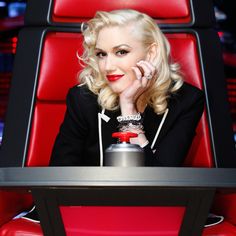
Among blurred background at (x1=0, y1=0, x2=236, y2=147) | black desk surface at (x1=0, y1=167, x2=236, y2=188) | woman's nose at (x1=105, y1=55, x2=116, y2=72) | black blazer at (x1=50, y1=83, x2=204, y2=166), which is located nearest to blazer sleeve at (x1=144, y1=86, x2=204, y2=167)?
black blazer at (x1=50, y1=83, x2=204, y2=166)

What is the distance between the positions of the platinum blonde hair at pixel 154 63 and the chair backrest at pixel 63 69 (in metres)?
0.09

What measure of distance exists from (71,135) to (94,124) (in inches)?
2.8

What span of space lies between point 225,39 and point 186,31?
12.7 ft

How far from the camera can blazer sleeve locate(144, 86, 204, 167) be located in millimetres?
1518

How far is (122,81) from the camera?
5.10 ft

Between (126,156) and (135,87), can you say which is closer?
(126,156)

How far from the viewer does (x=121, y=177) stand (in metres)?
0.92

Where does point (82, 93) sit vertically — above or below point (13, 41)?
above

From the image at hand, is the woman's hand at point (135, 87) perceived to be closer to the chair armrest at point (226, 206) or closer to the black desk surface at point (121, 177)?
the chair armrest at point (226, 206)

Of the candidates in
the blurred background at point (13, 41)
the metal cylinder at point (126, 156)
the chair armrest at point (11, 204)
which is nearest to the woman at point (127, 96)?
the chair armrest at point (11, 204)

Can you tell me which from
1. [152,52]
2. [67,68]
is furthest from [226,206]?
[67,68]

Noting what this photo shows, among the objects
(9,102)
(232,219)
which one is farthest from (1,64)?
(232,219)

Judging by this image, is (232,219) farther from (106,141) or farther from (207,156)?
(106,141)

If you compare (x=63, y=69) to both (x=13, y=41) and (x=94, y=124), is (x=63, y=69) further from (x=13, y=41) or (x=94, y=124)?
(x=13, y=41)
